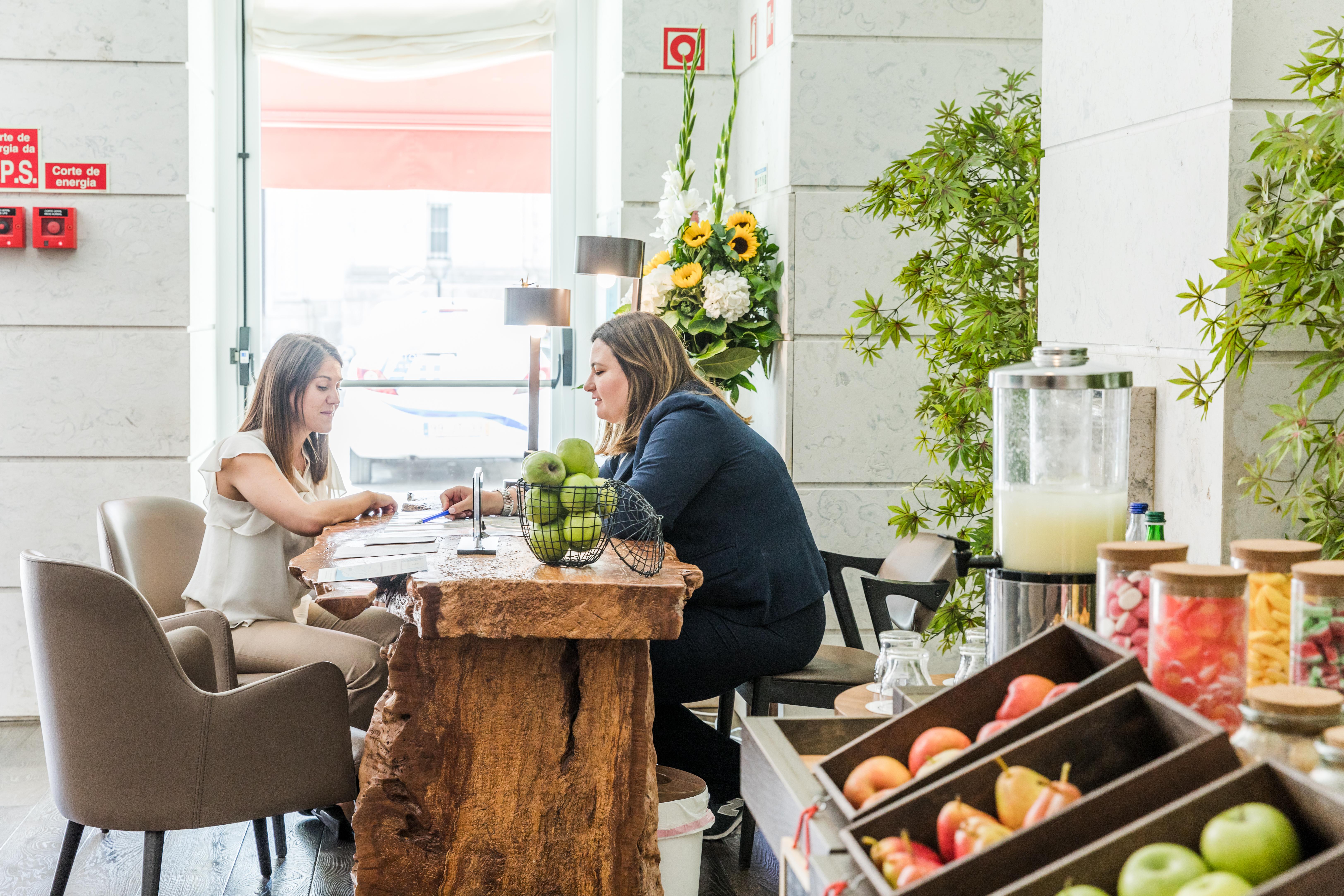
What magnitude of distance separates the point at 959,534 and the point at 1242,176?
1.67 m

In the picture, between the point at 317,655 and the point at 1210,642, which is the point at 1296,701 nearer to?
the point at 1210,642

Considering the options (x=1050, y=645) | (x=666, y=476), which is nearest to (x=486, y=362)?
(x=666, y=476)

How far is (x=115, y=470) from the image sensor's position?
13.2 ft

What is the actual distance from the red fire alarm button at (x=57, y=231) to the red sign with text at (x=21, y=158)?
0.39ft

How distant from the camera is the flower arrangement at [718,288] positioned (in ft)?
11.7

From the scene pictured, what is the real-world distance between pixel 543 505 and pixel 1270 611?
47.6 inches

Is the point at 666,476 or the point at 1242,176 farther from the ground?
the point at 1242,176

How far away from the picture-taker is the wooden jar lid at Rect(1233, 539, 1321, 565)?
1096 mm

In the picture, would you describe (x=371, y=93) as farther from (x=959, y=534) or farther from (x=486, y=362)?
(x=959, y=534)

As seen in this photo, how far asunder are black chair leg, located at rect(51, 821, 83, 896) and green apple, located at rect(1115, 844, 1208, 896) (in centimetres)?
217

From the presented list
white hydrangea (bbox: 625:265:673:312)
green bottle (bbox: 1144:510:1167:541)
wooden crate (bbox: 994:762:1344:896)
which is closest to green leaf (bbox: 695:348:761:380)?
white hydrangea (bbox: 625:265:673:312)

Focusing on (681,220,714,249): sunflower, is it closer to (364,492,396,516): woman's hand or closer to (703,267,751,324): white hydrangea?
(703,267,751,324): white hydrangea

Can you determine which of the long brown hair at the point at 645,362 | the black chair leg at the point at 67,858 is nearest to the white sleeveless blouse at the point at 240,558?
the black chair leg at the point at 67,858

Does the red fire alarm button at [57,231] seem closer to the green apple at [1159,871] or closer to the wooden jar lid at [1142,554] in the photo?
the wooden jar lid at [1142,554]
